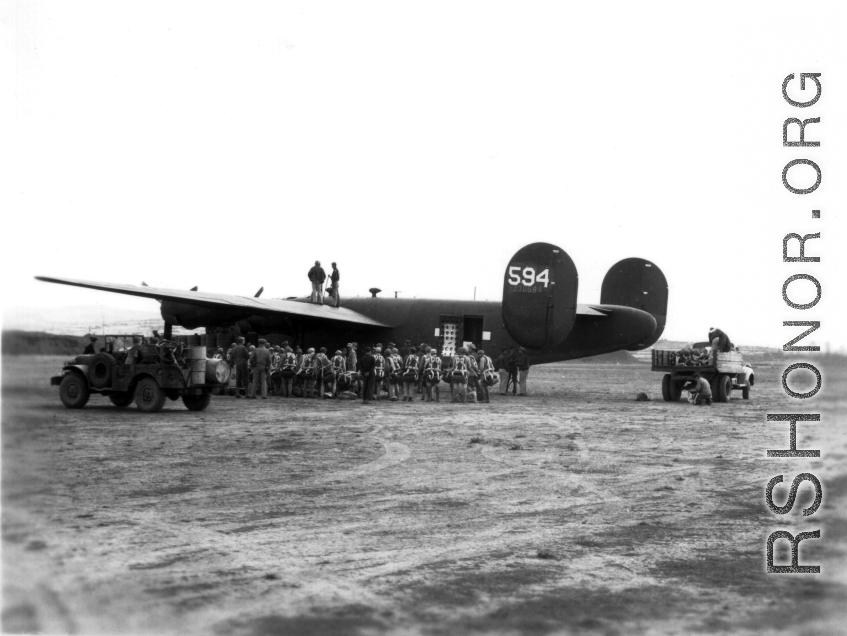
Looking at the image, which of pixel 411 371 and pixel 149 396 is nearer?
pixel 149 396

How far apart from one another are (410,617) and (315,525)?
9.68 ft

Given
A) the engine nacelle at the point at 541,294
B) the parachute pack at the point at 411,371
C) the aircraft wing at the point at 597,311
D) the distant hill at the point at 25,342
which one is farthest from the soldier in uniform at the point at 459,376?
the distant hill at the point at 25,342

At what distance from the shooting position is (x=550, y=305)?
2562 cm

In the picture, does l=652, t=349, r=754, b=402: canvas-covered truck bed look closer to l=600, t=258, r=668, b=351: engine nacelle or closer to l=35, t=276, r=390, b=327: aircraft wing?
l=600, t=258, r=668, b=351: engine nacelle

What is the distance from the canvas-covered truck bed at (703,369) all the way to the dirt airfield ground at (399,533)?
1066 cm

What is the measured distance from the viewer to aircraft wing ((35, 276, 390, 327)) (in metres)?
23.8

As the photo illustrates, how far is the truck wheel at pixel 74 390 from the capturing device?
63.2ft

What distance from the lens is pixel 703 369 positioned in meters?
25.8

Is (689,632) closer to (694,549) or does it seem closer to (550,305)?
(694,549)

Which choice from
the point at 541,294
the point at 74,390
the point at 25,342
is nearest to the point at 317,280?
the point at 541,294

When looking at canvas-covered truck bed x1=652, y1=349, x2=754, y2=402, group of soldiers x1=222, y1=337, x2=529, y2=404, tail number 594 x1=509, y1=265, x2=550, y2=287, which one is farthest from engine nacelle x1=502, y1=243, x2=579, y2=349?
canvas-covered truck bed x1=652, y1=349, x2=754, y2=402

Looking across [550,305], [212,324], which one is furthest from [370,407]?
[212,324]

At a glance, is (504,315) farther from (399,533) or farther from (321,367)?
(399,533)

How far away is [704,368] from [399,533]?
1913 cm
